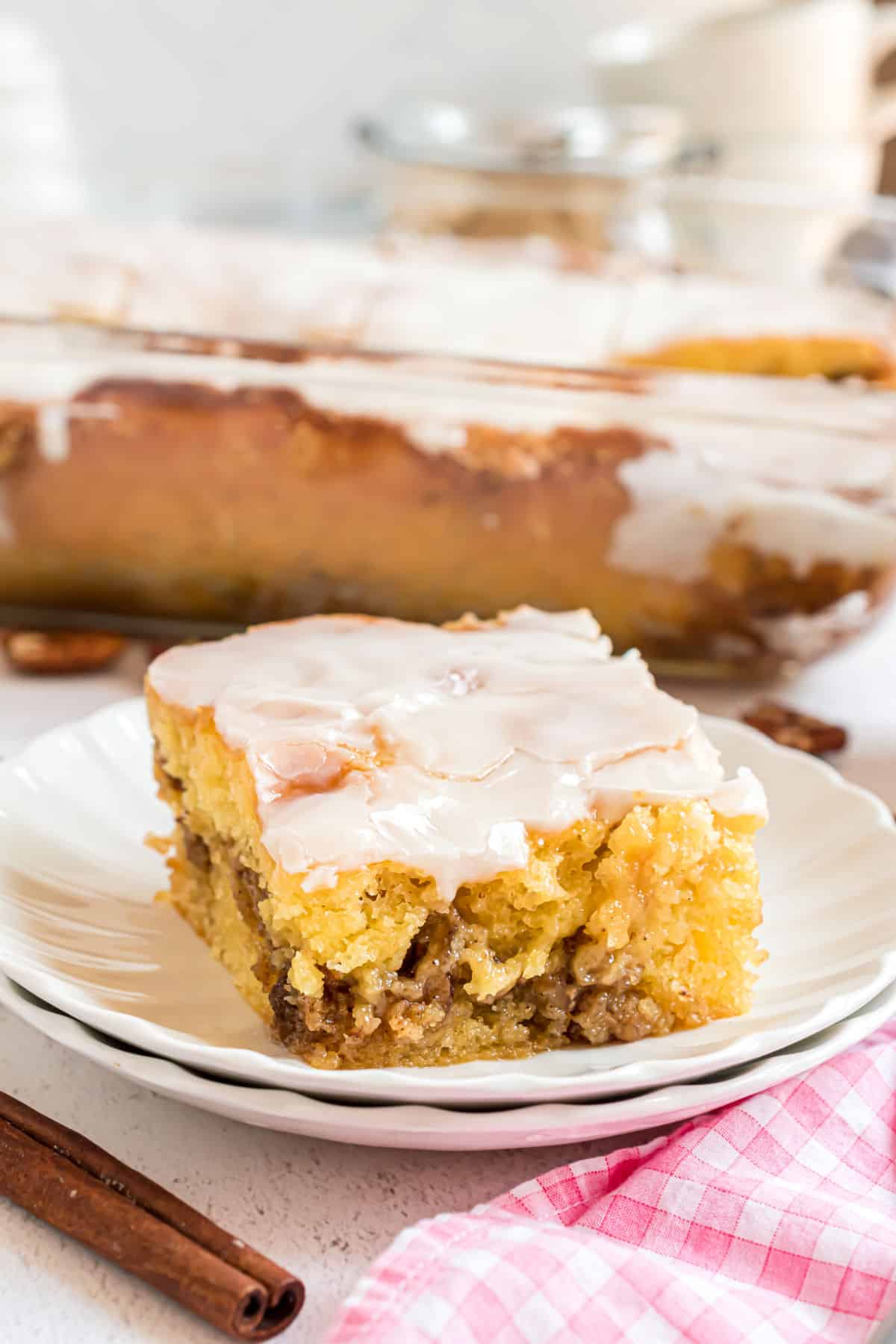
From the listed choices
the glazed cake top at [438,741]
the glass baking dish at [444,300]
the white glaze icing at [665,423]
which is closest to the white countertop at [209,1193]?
the glazed cake top at [438,741]

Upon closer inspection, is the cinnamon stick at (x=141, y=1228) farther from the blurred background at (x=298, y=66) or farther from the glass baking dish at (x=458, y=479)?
the blurred background at (x=298, y=66)

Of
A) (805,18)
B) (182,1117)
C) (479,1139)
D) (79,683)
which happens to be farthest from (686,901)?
(805,18)

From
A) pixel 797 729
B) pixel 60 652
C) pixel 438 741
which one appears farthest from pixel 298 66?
pixel 438 741

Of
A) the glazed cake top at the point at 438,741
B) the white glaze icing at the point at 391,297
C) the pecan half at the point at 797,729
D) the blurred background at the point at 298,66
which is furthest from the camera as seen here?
the blurred background at the point at 298,66

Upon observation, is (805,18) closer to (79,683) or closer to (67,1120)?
(79,683)

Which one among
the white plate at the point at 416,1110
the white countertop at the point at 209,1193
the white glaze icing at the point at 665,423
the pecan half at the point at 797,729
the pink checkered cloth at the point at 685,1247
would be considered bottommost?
the pecan half at the point at 797,729

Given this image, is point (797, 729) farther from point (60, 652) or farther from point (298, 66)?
point (298, 66)
